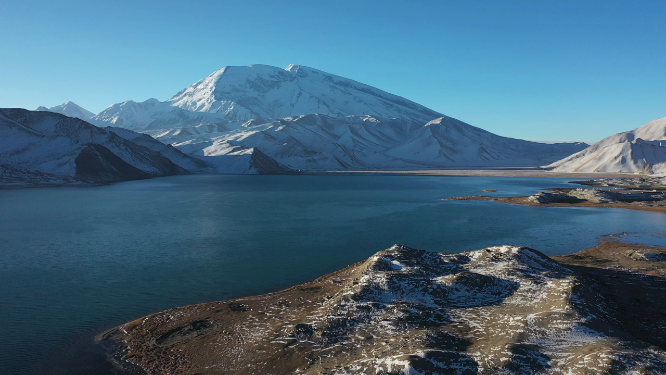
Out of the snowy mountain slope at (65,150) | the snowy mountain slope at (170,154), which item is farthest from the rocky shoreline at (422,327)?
the snowy mountain slope at (170,154)

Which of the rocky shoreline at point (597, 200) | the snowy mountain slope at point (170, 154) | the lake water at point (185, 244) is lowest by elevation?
the lake water at point (185, 244)

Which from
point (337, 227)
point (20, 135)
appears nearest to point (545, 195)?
point (337, 227)

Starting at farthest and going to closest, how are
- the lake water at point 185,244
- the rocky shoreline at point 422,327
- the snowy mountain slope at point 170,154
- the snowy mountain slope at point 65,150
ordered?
the snowy mountain slope at point 170,154 → the snowy mountain slope at point 65,150 → the lake water at point 185,244 → the rocky shoreline at point 422,327

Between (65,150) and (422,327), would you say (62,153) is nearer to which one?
(65,150)

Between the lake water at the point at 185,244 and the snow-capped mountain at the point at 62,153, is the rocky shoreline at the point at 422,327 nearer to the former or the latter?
the lake water at the point at 185,244

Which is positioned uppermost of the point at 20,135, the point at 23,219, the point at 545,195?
the point at 20,135

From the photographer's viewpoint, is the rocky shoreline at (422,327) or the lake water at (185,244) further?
the lake water at (185,244)

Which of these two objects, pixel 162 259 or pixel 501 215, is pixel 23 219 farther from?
pixel 501 215
